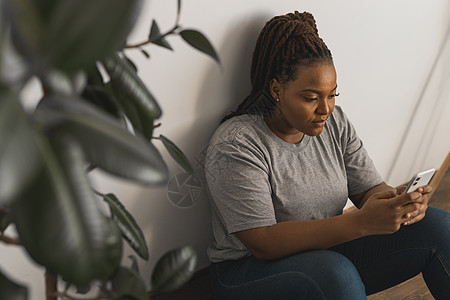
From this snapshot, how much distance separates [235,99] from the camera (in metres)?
1.47

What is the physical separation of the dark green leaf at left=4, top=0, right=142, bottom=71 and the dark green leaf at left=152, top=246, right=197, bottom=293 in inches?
16.5

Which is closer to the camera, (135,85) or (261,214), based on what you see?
(135,85)

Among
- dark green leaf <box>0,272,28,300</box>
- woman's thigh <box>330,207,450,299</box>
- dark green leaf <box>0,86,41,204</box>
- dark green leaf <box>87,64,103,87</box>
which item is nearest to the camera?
dark green leaf <box>0,86,41,204</box>

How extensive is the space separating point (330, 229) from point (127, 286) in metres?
0.74

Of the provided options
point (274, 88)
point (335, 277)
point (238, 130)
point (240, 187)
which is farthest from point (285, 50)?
point (335, 277)

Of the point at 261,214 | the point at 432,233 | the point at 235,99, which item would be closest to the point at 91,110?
the point at 261,214

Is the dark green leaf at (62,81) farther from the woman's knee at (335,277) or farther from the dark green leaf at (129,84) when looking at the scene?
the woman's knee at (335,277)

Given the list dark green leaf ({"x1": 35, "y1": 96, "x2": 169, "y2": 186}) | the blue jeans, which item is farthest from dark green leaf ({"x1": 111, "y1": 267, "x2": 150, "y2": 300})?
the blue jeans

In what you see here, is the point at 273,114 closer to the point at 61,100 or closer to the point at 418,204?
the point at 418,204

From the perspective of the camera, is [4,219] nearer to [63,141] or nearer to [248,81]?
[63,141]

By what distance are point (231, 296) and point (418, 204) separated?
58cm

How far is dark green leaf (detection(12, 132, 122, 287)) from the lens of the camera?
42cm

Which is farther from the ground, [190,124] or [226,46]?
[226,46]

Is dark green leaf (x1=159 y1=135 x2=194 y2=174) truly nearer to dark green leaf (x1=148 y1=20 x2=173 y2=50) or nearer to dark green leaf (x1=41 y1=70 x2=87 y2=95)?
dark green leaf (x1=148 y1=20 x2=173 y2=50)
